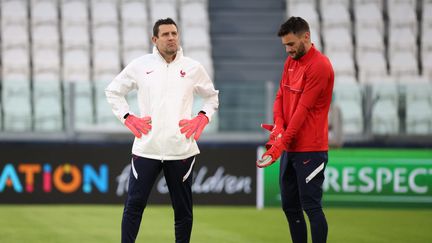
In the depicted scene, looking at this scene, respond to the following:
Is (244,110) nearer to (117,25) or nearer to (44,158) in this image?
(44,158)

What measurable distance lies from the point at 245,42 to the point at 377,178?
5471mm

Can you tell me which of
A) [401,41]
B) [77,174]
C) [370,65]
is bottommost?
[77,174]

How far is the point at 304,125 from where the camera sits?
6699 mm

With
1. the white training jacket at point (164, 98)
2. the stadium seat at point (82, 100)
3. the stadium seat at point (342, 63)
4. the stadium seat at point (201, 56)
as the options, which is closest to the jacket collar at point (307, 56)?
the white training jacket at point (164, 98)

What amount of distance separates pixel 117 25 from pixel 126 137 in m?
4.56

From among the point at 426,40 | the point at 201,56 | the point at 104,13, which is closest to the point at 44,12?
the point at 104,13

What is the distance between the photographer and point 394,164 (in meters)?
13.1

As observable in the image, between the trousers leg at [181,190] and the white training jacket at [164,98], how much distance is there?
0.24 feet

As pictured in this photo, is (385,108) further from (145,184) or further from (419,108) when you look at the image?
(145,184)

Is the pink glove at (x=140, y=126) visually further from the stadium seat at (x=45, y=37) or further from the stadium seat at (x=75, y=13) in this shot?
the stadium seat at (x=75, y=13)

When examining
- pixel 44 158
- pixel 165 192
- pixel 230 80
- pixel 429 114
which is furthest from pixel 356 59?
pixel 44 158

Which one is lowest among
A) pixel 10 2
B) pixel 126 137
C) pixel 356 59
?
pixel 126 137

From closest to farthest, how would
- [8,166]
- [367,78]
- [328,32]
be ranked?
[8,166]
[367,78]
[328,32]

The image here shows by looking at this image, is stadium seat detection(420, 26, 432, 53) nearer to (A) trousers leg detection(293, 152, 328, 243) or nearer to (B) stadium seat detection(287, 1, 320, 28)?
(B) stadium seat detection(287, 1, 320, 28)
